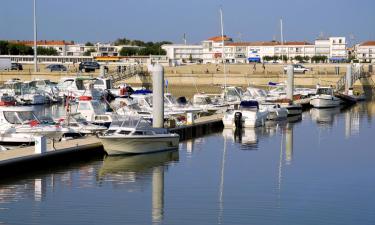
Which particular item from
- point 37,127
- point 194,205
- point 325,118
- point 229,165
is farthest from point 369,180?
point 325,118

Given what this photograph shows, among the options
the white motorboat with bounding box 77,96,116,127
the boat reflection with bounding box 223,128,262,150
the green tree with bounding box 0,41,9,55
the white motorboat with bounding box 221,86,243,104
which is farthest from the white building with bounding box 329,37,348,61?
the white motorboat with bounding box 77,96,116,127

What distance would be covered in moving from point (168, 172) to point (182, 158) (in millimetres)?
3645

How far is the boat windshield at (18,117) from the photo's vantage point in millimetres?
36406

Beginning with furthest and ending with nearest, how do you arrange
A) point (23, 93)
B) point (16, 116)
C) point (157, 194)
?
1. point (23, 93)
2. point (16, 116)
3. point (157, 194)

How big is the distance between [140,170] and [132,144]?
2.19m

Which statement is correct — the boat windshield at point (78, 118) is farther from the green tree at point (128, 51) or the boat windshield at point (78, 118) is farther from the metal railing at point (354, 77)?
the green tree at point (128, 51)

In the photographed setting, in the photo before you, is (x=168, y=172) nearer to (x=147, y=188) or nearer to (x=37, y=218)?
(x=147, y=188)

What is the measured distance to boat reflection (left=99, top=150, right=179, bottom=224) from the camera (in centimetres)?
2797

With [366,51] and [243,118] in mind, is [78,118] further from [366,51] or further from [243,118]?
[366,51]

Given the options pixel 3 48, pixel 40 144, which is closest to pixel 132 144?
pixel 40 144

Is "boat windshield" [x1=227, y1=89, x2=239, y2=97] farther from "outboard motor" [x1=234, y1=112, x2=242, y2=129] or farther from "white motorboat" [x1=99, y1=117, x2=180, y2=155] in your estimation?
"white motorboat" [x1=99, y1=117, x2=180, y2=155]

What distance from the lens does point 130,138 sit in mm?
32469

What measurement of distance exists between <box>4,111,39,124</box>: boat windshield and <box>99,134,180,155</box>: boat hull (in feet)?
19.0

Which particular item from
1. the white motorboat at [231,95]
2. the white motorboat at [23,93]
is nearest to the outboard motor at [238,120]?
the white motorboat at [231,95]
